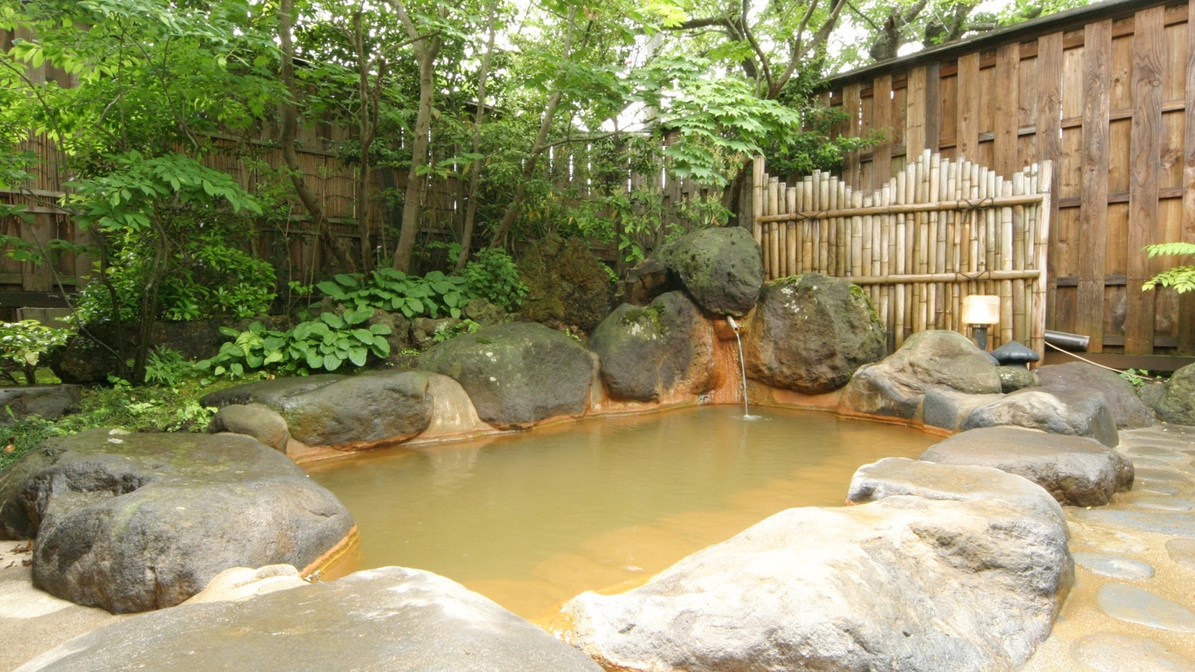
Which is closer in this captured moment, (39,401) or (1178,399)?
(39,401)

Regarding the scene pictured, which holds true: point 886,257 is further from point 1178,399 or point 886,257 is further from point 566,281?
point 566,281

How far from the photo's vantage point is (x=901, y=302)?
7770 millimetres

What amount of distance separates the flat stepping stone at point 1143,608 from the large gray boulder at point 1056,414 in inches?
97.5

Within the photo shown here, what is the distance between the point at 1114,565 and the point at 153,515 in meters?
3.96

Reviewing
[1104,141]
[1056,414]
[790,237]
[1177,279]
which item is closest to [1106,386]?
[1177,279]

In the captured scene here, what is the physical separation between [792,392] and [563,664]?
6.50m

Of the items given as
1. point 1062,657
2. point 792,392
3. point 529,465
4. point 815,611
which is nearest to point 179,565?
point 815,611

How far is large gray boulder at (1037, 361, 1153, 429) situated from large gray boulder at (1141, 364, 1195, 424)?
127 millimetres

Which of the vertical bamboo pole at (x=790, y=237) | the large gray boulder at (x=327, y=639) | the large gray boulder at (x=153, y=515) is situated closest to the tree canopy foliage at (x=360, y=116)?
the vertical bamboo pole at (x=790, y=237)

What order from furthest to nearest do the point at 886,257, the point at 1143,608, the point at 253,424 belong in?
the point at 886,257 < the point at 253,424 < the point at 1143,608

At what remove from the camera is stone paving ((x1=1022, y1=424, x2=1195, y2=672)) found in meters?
2.26

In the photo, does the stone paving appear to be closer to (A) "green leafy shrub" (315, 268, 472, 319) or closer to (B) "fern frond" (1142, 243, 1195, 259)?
(B) "fern frond" (1142, 243, 1195, 259)

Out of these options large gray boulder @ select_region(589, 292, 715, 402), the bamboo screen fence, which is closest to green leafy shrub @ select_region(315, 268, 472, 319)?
large gray boulder @ select_region(589, 292, 715, 402)

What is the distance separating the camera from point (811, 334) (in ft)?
24.6
